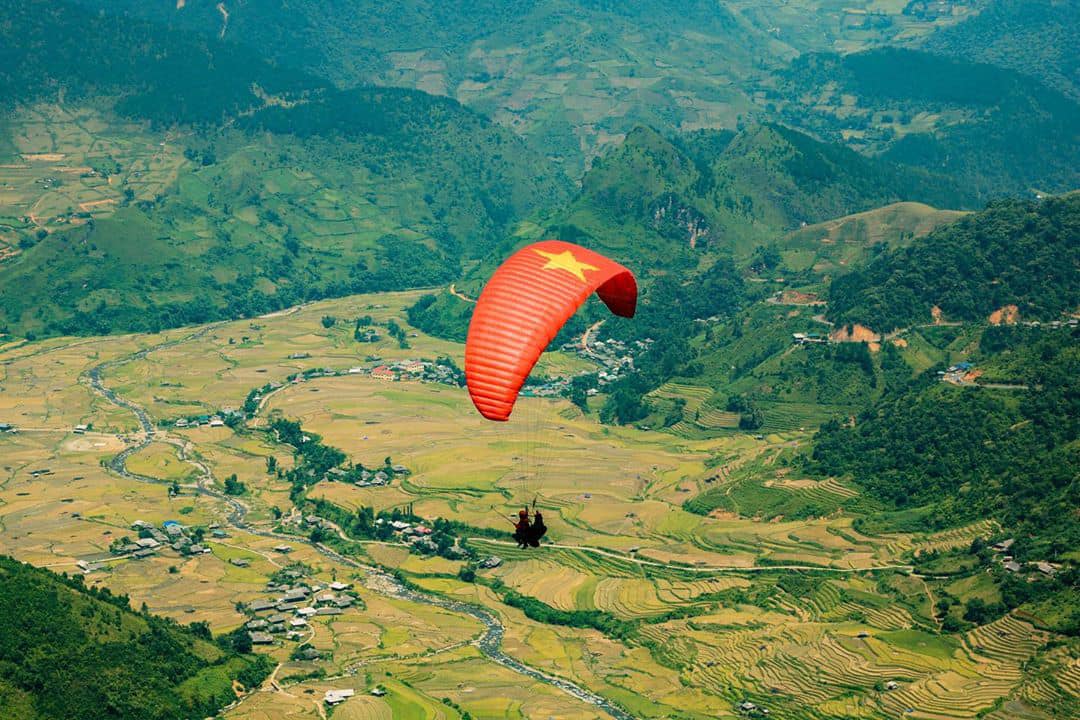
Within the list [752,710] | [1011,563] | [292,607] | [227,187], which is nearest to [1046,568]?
[1011,563]

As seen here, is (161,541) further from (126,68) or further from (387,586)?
(126,68)

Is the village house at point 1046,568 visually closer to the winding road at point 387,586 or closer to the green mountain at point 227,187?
the winding road at point 387,586

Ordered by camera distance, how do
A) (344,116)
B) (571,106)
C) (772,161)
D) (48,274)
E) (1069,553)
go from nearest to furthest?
(1069,553)
(48,274)
(772,161)
(344,116)
(571,106)

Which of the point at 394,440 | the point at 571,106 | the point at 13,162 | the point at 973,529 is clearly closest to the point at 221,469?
the point at 394,440

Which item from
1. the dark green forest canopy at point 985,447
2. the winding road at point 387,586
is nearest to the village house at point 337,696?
the winding road at point 387,586

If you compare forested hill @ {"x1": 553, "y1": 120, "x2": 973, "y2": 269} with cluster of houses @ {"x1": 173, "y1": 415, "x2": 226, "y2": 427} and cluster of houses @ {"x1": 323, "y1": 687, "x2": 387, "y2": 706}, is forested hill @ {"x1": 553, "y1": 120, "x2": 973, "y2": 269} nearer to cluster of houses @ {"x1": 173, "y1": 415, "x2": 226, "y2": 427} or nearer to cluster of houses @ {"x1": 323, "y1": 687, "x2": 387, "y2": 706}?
cluster of houses @ {"x1": 173, "y1": 415, "x2": 226, "y2": 427}

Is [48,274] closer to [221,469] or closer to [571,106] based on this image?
[221,469]
